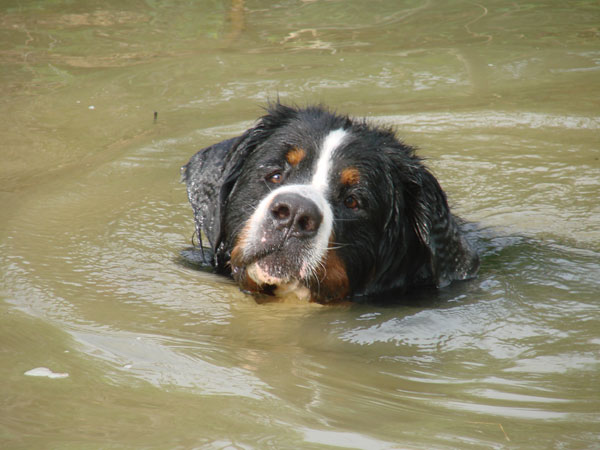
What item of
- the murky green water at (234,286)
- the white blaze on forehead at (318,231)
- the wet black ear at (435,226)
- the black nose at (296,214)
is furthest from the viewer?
the wet black ear at (435,226)

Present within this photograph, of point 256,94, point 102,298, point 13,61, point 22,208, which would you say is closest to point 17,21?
point 13,61

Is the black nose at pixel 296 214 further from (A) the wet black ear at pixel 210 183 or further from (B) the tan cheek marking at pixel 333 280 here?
(A) the wet black ear at pixel 210 183

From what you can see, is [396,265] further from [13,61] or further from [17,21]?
[17,21]

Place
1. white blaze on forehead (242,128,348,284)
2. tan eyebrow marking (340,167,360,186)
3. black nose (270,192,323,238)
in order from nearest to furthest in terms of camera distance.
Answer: black nose (270,192,323,238) < white blaze on forehead (242,128,348,284) < tan eyebrow marking (340,167,360,186)

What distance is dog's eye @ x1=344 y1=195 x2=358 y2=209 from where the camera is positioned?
4223 mm

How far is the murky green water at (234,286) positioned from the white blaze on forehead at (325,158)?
689 mm

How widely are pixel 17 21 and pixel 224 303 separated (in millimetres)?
7406

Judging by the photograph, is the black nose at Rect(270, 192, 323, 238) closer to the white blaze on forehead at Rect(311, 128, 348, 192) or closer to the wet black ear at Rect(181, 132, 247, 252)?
the white blaze on forehead at Rect(311, 128, 348, 192)

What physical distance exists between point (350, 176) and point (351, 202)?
15cm

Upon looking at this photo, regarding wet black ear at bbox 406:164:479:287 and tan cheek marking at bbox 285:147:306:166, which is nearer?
tan cheek marking at bbox 285:147:306:166

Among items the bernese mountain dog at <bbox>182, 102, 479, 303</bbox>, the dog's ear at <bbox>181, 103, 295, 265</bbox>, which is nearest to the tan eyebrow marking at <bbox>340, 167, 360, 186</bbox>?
the bernese mountain dog at <bbox>182, 102, 479, 303</bbox>

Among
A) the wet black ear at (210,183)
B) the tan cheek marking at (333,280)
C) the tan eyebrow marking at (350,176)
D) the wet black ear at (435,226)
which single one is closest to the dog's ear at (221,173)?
the wet black ear at (210,183)

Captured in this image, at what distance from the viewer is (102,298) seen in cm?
406

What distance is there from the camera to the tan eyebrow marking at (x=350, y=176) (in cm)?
419
